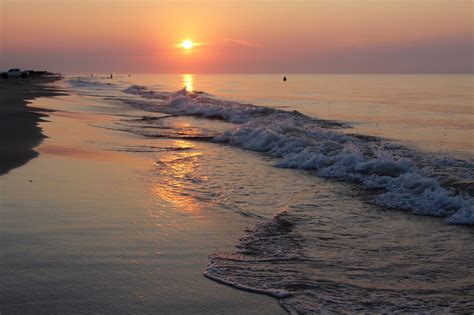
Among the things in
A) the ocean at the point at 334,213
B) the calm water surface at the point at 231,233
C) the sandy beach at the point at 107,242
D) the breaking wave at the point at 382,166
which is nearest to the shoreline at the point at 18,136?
the sandy beach at the point at 107,242

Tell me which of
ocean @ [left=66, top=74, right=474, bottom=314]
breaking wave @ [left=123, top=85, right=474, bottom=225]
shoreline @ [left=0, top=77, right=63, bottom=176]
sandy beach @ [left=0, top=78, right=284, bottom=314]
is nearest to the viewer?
sandy beach @ [left=0, top=78, right=284, bottom=314]

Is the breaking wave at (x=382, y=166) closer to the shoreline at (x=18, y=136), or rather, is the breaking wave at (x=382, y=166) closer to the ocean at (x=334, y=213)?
the ocean at (x=334, y=213)

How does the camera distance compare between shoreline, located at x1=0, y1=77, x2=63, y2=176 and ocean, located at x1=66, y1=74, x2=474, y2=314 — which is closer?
ocean, located at x1=66, y1=74, x2=474, y2=314

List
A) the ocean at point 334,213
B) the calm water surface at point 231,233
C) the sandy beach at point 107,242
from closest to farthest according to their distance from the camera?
1. the sandy beach at point 107,242
2. the calm water surface at point 231,233
3. the ocean at point 334,213

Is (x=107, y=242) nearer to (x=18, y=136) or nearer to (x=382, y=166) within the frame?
(x=382, y=166)

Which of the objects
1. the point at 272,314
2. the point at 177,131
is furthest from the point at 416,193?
the point at 177,131

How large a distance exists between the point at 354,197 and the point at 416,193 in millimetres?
1448

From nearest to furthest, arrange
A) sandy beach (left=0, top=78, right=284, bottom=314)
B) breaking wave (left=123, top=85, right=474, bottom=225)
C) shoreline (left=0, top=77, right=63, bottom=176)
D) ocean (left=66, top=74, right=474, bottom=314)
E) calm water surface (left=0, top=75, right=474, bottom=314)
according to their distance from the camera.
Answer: sandy beach (left=0, top=78, right=284, bottom=314)
calm water surface (left=0, top=75, right=474, bottom=314)
ocean (left=66, top=74, right=474, bottom=314)
breaking wave (left=123, top=85, right=474, bottom=225)
shoreline (left=0, top=77, right=63, bottom=176)

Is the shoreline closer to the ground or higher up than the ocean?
higher up

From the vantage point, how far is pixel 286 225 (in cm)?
903

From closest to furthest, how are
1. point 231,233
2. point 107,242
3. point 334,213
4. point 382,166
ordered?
point 107,242 < point 231,233 < point 334,213 < point 382,166

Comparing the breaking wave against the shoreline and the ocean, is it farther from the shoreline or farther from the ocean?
the shoreline

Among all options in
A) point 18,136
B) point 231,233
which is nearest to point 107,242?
point 231,233

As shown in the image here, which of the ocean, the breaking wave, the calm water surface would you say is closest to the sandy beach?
the calm water surface
